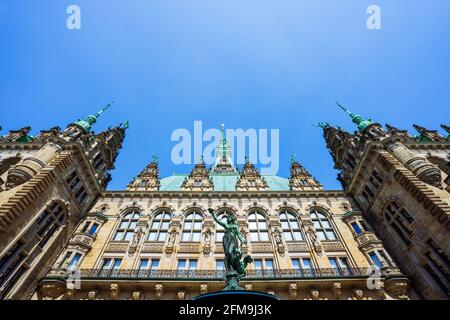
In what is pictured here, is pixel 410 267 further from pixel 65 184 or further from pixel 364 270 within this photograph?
pixel 65 184

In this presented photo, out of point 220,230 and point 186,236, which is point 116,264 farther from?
point 220,230

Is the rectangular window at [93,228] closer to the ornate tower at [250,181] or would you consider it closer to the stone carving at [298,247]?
the ornate tower at [250,181]

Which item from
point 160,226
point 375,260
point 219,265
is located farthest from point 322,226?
point 160,226

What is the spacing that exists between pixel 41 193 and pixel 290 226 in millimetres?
19669

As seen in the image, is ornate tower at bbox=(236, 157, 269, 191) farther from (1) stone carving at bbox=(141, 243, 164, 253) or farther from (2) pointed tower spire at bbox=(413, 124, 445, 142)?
(2) pointed tower spire at bbox=(413, 124, 445, 142)

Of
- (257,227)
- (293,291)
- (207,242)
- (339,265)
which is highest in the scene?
(257,227)

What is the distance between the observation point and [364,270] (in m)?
17.6

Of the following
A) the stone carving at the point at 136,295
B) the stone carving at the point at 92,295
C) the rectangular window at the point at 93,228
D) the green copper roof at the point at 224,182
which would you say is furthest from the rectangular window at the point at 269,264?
the rectangular window at the point at 93,228

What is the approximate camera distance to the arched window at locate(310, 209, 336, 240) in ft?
71.9

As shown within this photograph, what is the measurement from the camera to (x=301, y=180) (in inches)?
1126

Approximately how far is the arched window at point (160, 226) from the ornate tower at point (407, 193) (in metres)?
18.1

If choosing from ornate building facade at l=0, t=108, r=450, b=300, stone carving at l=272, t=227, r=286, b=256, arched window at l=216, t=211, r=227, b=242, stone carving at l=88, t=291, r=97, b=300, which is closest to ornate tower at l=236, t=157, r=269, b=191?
ornate building facade at l=0, t=108, r=450, b=300

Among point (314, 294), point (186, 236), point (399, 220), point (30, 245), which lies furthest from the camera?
point (186, 236)

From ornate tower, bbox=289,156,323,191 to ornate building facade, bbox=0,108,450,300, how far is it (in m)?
0.20
